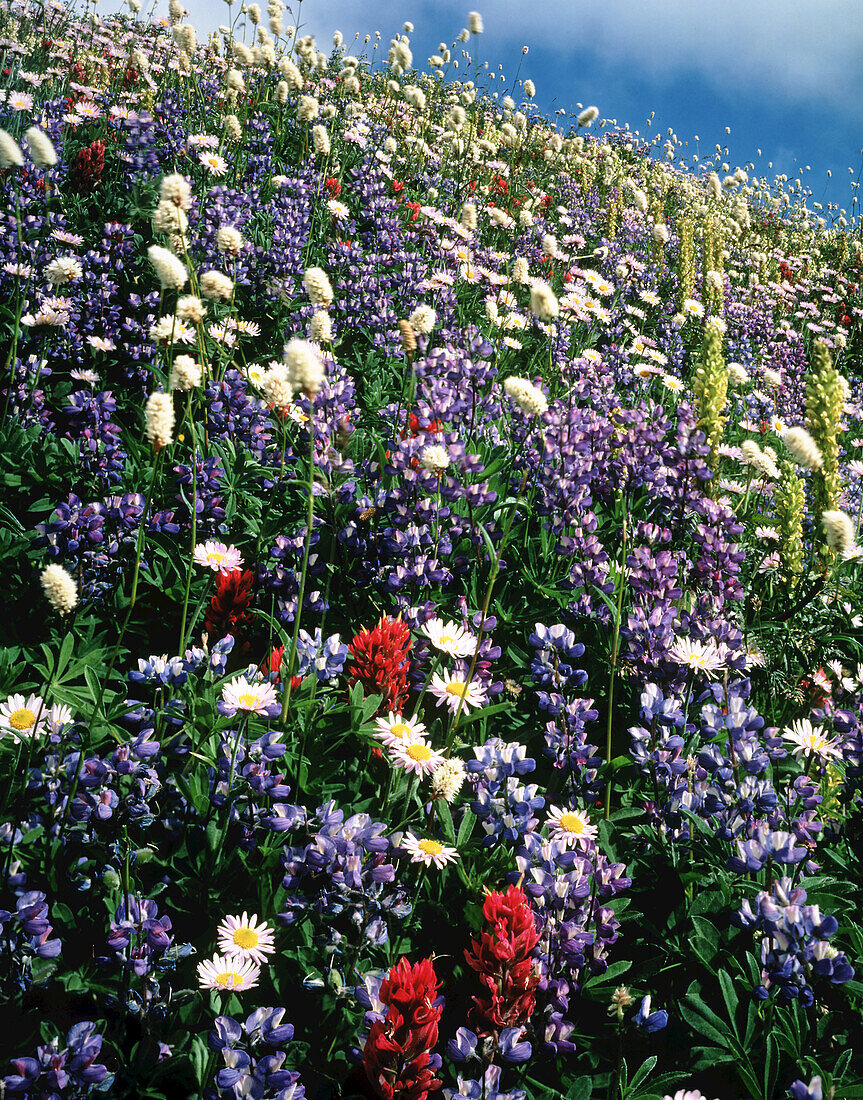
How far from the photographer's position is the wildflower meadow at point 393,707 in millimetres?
1281

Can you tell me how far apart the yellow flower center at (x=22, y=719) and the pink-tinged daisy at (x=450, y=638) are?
1025mm

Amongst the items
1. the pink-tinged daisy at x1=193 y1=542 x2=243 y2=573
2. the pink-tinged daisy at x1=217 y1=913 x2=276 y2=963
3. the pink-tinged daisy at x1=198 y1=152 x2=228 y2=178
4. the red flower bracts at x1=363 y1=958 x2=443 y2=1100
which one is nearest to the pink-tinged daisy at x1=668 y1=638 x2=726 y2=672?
the red flower bracts at x1=363 y1=958 x2=443 y2=1100

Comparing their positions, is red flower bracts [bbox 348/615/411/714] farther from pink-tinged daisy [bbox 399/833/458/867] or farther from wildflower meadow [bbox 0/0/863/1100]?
pink-tinged daisy [bbox 399/833/458/867]

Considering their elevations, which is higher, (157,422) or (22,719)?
(157,422)

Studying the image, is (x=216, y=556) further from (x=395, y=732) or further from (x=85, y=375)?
(x=85, y=375)

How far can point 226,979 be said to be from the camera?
1.29m

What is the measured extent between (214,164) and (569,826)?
489 cm

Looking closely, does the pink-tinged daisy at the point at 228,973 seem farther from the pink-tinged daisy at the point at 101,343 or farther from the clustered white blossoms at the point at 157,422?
the pink-tinged daisy at the point at 101,343

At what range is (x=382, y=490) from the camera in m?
2.47

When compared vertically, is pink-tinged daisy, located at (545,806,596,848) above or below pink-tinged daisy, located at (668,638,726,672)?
below

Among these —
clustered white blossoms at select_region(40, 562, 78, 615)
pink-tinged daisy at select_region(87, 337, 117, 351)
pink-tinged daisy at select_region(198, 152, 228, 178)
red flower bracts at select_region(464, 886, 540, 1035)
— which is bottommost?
red flower bracts at select_region(464, 886, 540, 1035)

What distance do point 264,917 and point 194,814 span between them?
262mm

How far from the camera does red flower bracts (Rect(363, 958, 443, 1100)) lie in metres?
1.12

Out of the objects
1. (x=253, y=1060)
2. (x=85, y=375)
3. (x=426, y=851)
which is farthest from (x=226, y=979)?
(x=85, y=375)
